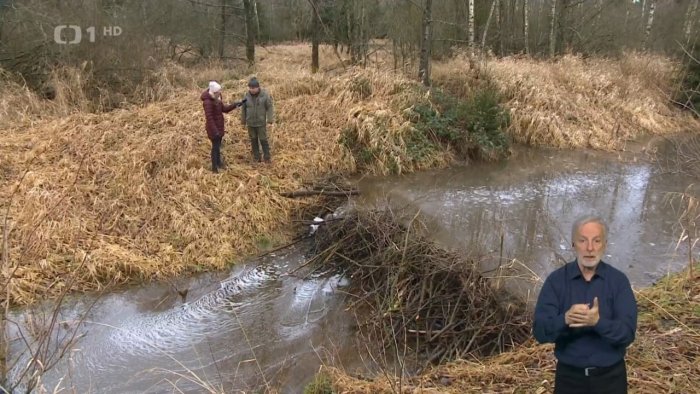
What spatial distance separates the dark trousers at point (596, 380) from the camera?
252cm

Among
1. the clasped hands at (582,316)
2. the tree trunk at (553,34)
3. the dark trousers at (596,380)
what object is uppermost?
the tree trunk at (553,34)

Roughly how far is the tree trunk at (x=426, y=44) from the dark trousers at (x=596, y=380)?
36.8 feet

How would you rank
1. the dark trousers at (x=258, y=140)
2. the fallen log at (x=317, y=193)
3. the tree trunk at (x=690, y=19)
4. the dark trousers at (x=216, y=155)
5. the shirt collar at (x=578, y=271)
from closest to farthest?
1. the shirt collar at (x=578, y=271)
2. the dark trousers at (x=216, y=155)
3. the fallen log at (x=317, y=193)
4. the dark trousers at (x=258, y=140)
5. the tree trunk at (x=690, y=19)

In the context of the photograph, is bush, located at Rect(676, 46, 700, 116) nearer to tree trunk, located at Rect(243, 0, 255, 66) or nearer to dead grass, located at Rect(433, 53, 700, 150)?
dead grass, located at Rect(433, 53, 700, 150)

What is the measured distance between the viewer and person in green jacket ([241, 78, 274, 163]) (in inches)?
344

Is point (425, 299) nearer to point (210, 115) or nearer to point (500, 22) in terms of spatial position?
point (210, 115)

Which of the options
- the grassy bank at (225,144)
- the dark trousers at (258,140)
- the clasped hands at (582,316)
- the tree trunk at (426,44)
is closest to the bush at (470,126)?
the grassy bank at (225,144)

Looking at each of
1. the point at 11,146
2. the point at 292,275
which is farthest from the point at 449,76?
the point at 11,146

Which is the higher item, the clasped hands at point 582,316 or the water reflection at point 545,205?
the clasped hands at point 582,316

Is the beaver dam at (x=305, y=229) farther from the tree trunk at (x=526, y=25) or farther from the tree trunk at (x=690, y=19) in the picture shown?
the tree trunk at (x=690, y=19)

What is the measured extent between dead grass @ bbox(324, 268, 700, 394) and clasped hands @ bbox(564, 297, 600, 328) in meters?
1.58

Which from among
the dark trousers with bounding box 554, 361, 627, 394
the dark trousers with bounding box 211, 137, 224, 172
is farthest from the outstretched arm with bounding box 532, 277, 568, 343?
the dark trousers with bounding box 211, 137, 224, 172

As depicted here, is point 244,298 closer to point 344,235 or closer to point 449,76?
point 344,235

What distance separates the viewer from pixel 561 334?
8.09ft
